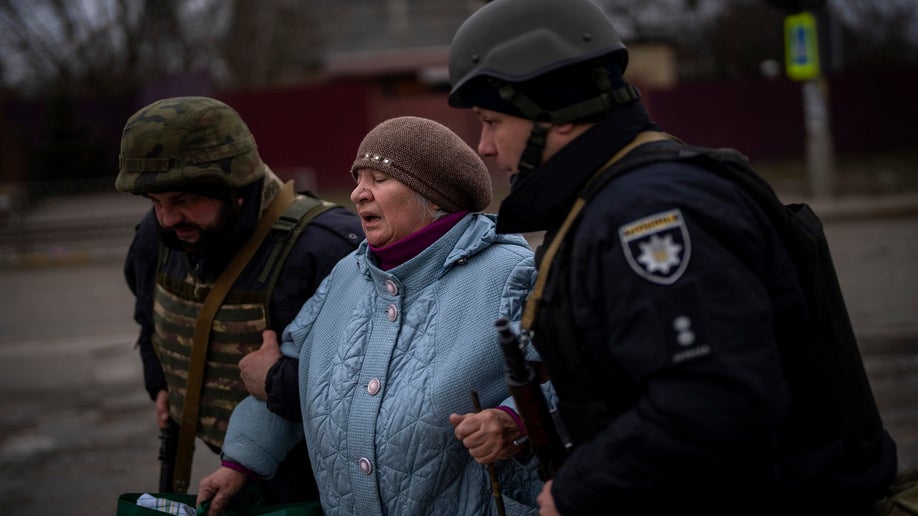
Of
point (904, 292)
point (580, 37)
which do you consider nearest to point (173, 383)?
point (580, 37)

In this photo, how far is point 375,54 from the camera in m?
28.8

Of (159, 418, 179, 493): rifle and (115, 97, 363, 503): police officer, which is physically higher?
(115, 97, 363, 503): police officer

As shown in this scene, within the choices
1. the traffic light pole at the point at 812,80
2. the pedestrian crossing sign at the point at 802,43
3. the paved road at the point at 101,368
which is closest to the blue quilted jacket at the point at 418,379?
the paved road at the point at 101,368

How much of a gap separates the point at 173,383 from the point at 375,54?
26.5 m

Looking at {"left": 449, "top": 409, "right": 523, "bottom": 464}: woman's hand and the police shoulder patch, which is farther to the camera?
{"left": 449, "top": 409, "right": 523, "bottom": 464}: woman's hand

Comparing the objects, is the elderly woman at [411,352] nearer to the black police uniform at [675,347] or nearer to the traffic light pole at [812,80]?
the black police uniform at [675,347]

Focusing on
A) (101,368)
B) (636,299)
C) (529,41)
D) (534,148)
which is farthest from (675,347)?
(101,368)

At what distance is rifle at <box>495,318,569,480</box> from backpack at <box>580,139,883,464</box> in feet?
1.33

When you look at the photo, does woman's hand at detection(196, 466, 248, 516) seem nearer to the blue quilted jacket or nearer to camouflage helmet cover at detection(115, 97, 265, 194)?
the blue quilted jacket

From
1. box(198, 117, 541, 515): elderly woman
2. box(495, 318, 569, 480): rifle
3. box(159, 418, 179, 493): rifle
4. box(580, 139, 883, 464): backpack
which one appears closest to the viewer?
box(580, 139, 883, 464): backpack

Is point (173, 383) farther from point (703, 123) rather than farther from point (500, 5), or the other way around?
point (703, 123)

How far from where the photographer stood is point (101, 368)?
8242 mm

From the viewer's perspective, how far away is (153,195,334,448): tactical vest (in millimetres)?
2947

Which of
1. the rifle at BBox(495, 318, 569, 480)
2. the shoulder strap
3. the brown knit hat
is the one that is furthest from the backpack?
the shoulder strap
